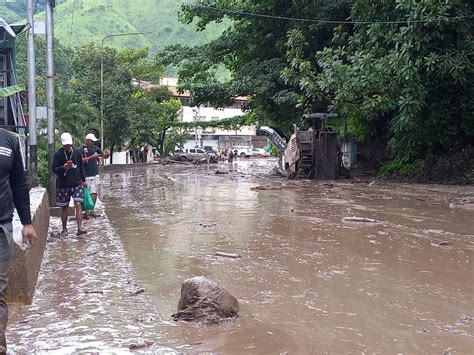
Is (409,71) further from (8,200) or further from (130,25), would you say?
(130,25)

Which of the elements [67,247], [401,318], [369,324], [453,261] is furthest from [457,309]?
[67,247]

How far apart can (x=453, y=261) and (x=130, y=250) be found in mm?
4464

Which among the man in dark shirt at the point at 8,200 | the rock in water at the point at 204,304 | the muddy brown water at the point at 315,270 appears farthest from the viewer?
the rock in water at the point at 204,304

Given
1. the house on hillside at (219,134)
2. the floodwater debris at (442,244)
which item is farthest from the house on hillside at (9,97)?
the house on hillside at (219,134)

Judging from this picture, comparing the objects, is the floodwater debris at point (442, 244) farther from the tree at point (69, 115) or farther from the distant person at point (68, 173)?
the tree at point (69, 115)

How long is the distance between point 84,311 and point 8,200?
5.77ft

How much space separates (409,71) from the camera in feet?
55.1

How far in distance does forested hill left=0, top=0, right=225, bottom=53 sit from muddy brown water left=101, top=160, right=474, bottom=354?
92.2 metres

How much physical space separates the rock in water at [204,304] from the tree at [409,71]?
13.0 m

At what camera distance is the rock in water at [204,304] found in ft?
17.2

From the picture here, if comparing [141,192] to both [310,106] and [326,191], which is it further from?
[310,106]

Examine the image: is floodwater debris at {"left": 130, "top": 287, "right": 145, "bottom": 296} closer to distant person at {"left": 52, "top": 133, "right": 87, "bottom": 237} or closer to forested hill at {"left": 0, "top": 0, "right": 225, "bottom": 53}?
distant person at {"left": 52, "top": 133, "right": 87, "bottom": 237}

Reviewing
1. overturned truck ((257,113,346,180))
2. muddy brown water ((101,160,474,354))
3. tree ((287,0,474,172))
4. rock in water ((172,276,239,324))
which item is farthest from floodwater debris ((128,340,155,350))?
overturned truck ((257,113,346,180))

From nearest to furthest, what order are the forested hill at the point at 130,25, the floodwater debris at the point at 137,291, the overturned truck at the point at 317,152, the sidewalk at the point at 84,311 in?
the sidewalk at the point at 84,311 < the floodwater debris at the point at 137,291 < the overturned truck at the point at 317,152 < the forested hill at the point at 130,25
